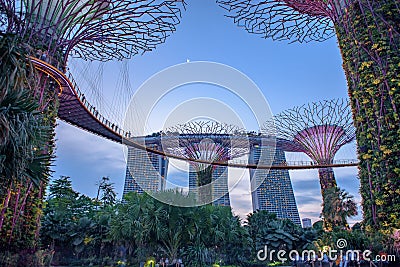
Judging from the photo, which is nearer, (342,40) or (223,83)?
(342,40)

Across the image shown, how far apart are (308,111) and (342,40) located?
12330mm

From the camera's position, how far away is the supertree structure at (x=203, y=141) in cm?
2416

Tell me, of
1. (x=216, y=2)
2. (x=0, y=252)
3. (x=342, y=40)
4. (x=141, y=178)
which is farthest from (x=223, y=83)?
(x=141, y=178)

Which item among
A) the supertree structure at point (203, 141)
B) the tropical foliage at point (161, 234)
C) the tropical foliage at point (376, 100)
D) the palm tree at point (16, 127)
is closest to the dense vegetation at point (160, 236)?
the tropical foliage at point (161, 234)

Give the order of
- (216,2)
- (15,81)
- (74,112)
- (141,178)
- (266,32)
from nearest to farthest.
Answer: (15,81), (216,2), (266,32), (74,112), (141,178)

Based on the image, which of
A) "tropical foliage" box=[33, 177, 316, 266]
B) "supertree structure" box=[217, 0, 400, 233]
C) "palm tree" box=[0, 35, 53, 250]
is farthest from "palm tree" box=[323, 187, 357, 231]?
"palm tree" box=[0, 35, 53, 250]

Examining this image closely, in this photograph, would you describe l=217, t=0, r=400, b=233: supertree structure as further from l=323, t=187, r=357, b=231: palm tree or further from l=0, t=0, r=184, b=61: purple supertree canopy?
l=323, t=187, r=357, b=231: palm tree

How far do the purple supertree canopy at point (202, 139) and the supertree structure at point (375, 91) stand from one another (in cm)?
1438

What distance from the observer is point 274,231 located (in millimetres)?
21609

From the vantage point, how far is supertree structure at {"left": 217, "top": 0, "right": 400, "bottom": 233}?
8.20 m

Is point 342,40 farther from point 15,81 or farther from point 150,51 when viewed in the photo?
point 15,81

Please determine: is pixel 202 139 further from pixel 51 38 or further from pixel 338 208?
pixel 51 38

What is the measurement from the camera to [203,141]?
82.4ft

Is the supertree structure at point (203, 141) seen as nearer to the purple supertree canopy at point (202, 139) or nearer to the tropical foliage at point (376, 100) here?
the purple supertree canopy at point (202, 139)
